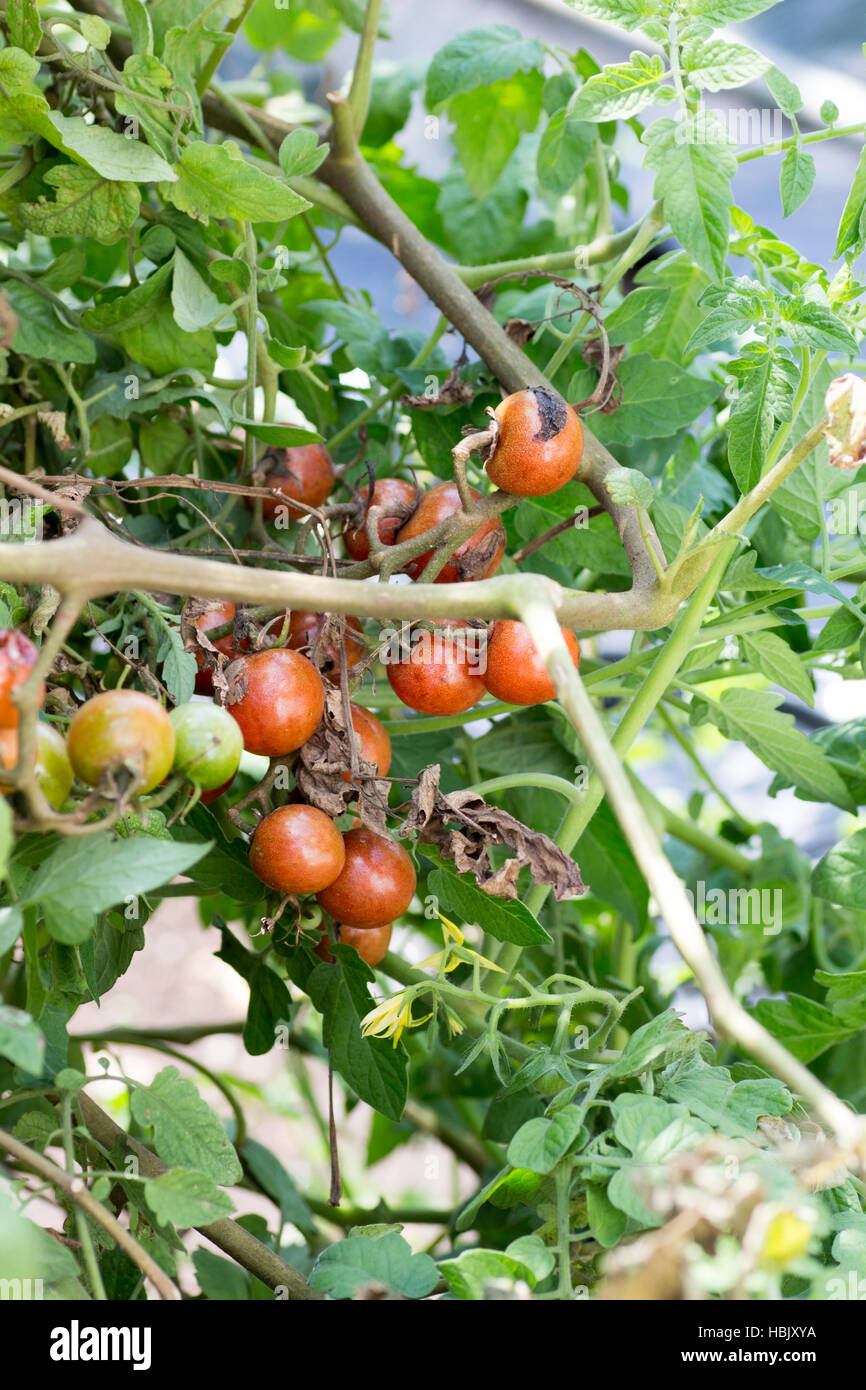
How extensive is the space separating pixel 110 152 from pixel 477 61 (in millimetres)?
299

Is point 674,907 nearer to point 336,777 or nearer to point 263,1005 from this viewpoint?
point 336,777

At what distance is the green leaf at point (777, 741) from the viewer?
617mm

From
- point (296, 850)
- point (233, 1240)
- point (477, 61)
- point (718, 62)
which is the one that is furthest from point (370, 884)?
point (477, 61)

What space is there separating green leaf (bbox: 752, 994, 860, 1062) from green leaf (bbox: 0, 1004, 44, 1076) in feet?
1.39

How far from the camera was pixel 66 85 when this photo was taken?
56cm

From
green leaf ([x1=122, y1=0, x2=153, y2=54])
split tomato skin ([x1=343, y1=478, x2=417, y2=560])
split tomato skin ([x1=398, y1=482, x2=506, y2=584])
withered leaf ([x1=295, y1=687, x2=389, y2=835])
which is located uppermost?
green leaf ([x1=122, y1=0, x2=153, y2=54])

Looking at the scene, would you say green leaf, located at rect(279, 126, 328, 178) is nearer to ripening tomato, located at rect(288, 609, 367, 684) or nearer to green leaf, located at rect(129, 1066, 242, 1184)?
ripening tomato, located at rect(288, 609, 367, 684)

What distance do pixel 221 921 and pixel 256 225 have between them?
41 centimetres

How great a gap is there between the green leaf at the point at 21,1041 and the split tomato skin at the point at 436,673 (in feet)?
0.79

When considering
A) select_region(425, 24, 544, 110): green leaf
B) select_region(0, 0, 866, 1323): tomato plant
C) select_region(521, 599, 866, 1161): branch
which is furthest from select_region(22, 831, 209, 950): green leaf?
select_region(425, 24, 544, 110): green leaf

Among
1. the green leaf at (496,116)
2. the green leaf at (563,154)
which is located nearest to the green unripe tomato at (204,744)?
the green leaf at (563,154)

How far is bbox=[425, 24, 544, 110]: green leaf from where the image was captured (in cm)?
69
